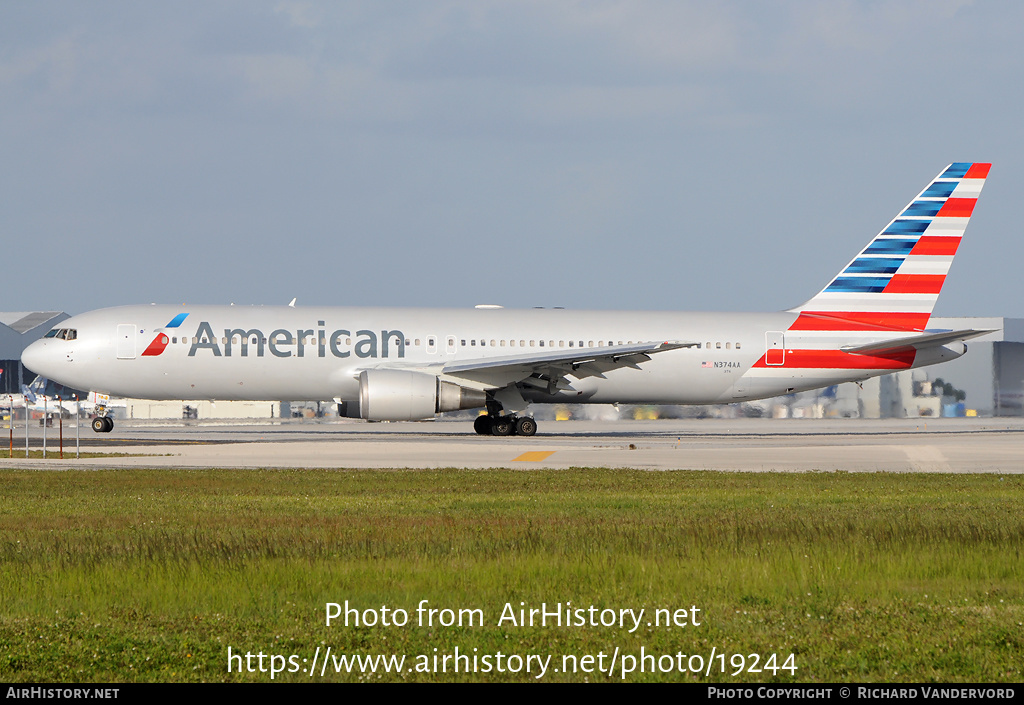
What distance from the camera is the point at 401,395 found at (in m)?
34.2

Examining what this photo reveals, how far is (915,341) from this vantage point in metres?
38.4

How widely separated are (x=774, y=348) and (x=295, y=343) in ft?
→ 52.5

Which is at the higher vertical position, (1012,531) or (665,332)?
(665,332)

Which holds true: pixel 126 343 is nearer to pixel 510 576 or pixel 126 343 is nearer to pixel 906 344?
pixel 906 344

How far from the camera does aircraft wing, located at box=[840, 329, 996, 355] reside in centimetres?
3809

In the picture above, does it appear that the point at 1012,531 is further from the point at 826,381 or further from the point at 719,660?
the point at 826,381

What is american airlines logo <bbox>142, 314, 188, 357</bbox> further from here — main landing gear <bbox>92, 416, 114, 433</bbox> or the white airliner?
main landing gear <bbox>92, 416, 114, 433</bbox>

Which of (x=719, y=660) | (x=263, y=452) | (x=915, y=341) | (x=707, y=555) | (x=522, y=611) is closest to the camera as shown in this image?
(x=719, y=660)

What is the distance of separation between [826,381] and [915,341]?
3.41 m

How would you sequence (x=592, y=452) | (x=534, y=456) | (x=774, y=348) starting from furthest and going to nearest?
1. (x=774, y=348)
2. (x=592, y=452)
3. (x=534, y=456)

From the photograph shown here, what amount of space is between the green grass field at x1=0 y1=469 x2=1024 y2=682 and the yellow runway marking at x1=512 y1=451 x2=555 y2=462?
7.61 m

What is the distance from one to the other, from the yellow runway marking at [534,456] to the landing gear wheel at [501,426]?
31.7 feet

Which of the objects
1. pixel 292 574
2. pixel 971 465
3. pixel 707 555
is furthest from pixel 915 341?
pixel 292 574

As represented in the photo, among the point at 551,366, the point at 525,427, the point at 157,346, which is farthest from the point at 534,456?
the point at 157,346
